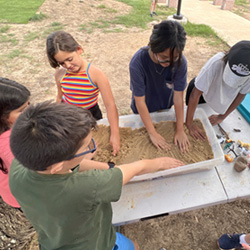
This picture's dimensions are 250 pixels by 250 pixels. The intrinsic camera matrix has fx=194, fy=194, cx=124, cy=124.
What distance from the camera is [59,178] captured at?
28.2 inches

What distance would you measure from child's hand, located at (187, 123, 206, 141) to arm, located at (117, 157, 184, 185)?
42 cm

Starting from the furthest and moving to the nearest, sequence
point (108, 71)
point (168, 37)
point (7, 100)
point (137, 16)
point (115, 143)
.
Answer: point (137, 16) → point (108, 71) → point (115, 143) → point (168, 37) → point (7, 100)

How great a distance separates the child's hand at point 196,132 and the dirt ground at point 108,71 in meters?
0.83

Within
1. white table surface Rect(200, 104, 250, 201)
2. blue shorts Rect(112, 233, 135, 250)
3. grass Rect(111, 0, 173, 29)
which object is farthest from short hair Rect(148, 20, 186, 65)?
grass Rect(111, 0, 173, 29)

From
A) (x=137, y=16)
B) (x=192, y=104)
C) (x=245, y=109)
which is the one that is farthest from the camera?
(x=137, y=16)

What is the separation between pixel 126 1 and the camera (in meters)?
8.89

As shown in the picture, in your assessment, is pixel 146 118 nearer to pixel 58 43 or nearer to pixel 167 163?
pixel 167 163

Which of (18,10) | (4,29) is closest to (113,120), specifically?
(4,29)

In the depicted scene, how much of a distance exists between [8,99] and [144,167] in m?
0.84

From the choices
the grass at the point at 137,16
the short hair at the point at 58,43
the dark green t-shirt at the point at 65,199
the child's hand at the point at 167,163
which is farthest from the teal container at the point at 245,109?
the grass at the point at 137,16

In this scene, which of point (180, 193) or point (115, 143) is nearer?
point (180, 193)

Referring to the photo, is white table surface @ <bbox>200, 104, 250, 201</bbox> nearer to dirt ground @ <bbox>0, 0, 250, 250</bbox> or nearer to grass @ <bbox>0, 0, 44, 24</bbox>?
dirt ground @ <bbox>0, 0, 250, 250</bbox>

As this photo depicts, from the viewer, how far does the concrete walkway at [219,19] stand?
586 centimetres

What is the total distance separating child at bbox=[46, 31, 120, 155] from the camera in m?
1.37
